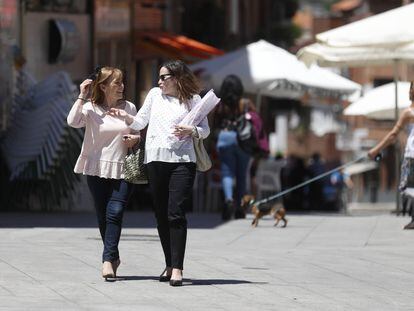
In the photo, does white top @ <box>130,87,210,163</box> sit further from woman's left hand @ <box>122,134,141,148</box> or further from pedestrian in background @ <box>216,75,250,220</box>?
pedestrian in background @ <box>216,75,250,220</box>

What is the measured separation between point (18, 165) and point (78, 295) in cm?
991

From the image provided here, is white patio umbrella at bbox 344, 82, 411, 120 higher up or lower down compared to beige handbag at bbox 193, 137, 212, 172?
higher up

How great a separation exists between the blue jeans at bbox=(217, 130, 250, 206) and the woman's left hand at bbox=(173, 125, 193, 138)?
789cm

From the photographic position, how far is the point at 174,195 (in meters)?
11.2

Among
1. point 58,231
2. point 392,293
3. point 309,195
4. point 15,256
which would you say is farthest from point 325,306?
point 309,195

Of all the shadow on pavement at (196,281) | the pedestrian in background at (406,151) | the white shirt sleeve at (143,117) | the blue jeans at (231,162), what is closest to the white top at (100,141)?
the white shirt sleeve at (143,117)

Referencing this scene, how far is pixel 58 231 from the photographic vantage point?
1611 cm

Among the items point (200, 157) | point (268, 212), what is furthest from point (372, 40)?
point (200, 157)

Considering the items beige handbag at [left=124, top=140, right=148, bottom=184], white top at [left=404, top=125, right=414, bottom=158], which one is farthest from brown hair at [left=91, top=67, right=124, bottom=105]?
white top at [left=404, top=125, right=414, bottom=158]

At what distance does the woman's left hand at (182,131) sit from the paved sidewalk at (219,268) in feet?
3.57

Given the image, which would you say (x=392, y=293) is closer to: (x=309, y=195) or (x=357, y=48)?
(x=357, y=48)

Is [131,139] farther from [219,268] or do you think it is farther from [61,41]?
[61,41]

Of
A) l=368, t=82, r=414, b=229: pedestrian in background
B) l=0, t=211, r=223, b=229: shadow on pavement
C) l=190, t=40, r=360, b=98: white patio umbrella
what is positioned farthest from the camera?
l=190, t=40, r=360, b=98: white patio umbrella

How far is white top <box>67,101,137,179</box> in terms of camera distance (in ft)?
37.7
